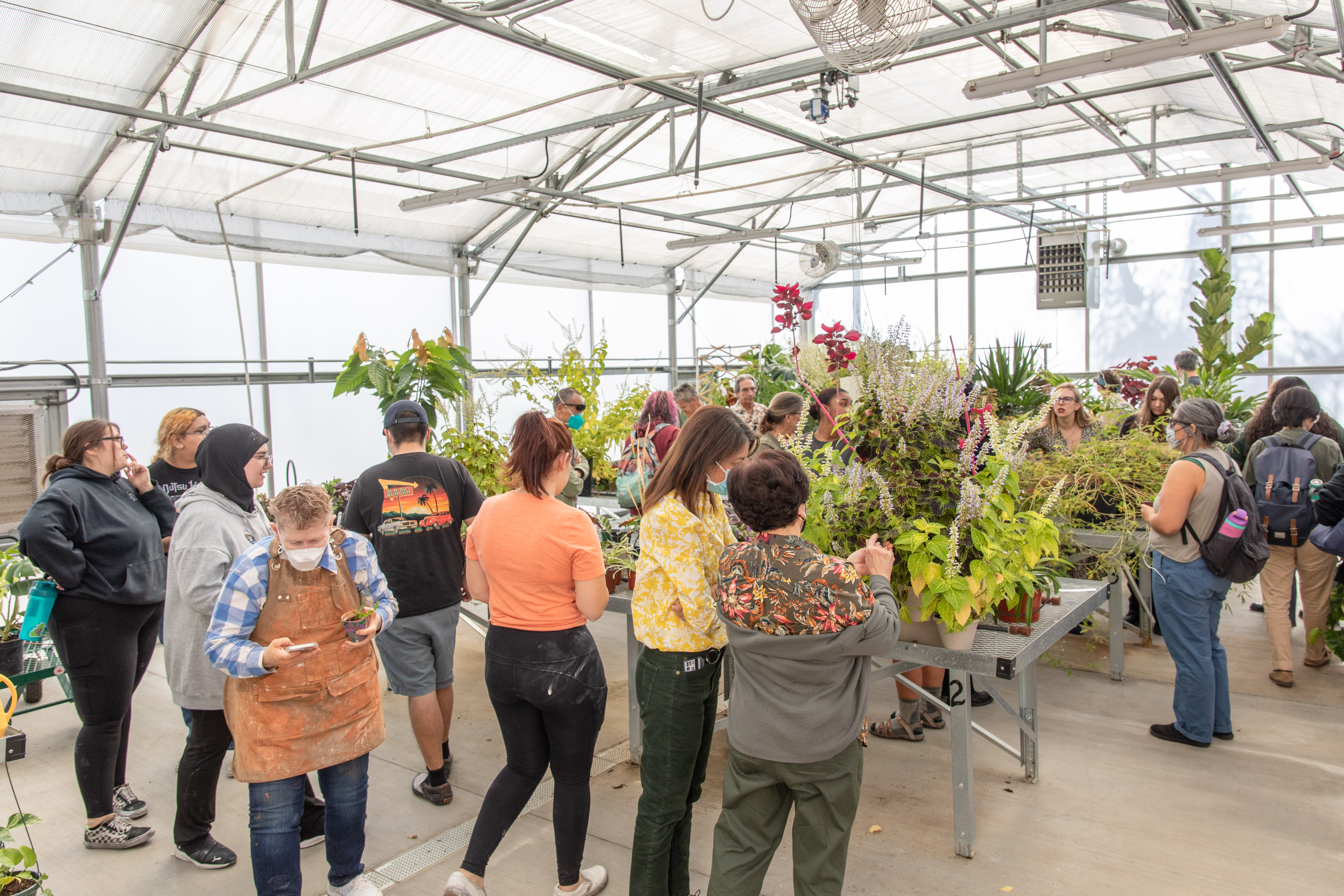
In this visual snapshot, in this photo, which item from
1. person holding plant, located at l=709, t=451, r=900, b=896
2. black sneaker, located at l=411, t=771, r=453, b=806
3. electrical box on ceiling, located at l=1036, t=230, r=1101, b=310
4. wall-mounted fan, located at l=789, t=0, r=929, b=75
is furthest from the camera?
electrical box on ceiling, located at l=1036, t=230, r=1101, b=310

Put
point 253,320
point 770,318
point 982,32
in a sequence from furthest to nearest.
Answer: point 770,318
point 253,320
point 982,32

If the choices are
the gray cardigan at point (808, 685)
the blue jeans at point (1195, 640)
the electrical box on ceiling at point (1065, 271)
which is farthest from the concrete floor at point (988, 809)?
the electrical box on ceiling at point (1065, 271)

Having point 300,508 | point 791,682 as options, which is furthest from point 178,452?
point 791,682

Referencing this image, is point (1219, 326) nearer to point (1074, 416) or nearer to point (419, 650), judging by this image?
point (1074, 416)

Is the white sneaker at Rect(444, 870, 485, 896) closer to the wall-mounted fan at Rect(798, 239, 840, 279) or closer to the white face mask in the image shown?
the white face mask

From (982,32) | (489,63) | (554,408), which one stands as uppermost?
(489,63)

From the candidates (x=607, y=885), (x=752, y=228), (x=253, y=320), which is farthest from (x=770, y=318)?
(x=607, y=885)

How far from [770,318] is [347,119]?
954 cm

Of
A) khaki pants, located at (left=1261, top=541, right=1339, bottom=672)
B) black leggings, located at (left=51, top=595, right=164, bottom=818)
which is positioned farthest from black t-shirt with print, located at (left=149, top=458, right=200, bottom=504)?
khaki pants, located at (left=1261, top=541, right=1339, bottom=672)

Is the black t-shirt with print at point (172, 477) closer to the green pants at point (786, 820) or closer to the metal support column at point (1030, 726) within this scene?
the green pants at point (786, 820)

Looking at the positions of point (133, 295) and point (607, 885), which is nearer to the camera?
point (607, 885)

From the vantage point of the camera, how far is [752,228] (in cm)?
1084

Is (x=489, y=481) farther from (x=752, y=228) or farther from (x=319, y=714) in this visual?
(x=752, y=228)

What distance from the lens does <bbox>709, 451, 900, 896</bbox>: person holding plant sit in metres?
1.75
